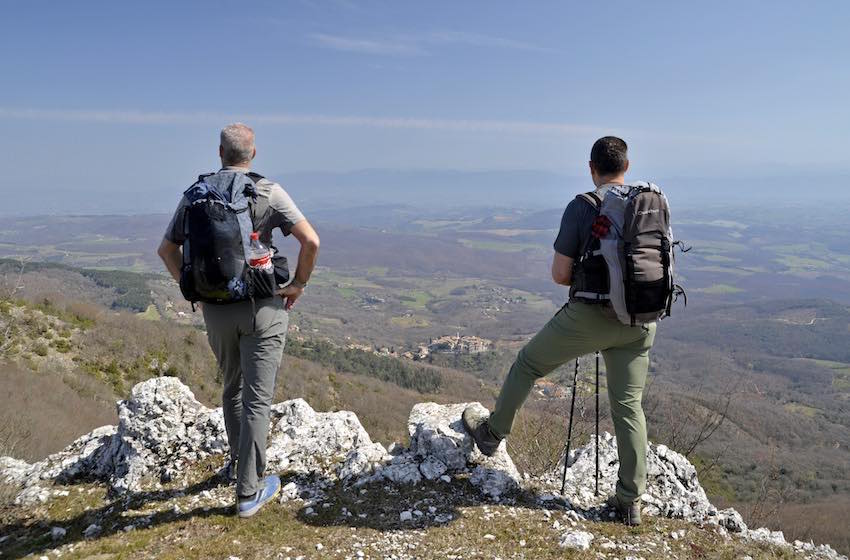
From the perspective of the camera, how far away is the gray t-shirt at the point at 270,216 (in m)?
3.59

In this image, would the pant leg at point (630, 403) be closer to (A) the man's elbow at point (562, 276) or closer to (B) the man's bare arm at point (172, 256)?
(A) the man's elbow at point (562, 276)

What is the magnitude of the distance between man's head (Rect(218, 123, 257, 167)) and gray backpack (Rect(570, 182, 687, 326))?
2.61 metres

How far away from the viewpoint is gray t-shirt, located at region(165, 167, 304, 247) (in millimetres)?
3592

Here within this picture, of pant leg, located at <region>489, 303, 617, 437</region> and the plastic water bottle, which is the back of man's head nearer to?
pant leg, located at <region>489, 303, 617, 437</region>

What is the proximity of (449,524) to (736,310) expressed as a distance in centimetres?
14135

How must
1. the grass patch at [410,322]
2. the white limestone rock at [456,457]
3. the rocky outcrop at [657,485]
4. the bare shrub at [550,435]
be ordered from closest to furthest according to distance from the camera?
the rocky outcrop at [657,485], the white limestone rock at [456,457], the bare shrub at [550,435], the grass patch at [410,322]

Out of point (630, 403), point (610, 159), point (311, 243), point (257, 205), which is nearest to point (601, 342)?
point (630, 403)

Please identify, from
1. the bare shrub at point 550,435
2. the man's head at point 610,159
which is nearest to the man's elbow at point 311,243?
the man's head at point 610,159

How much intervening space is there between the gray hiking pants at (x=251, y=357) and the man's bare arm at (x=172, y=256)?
0.39m

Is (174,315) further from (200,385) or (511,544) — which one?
(511,544)

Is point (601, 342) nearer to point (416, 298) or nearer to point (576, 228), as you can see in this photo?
point (576, 228)

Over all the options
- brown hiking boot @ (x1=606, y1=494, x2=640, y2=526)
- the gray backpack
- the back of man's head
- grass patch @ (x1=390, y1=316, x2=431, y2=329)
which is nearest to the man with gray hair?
the gray backpack

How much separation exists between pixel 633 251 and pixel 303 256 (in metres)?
2.46

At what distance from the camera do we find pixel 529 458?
22.9 ft
